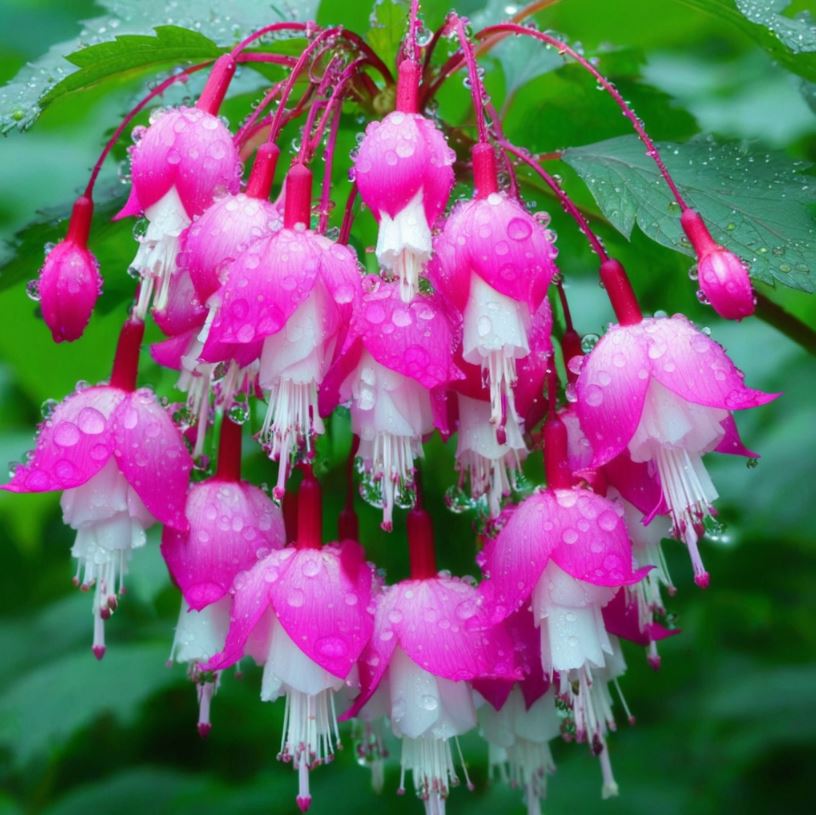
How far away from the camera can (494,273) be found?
3.36 ft

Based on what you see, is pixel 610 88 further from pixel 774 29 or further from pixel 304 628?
pixel 304 628

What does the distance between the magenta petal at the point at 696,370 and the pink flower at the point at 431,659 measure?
0.33 m

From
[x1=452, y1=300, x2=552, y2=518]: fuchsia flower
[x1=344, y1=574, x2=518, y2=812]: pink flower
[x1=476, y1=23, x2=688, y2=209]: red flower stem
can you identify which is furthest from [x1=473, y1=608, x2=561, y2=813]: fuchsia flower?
[x1=476, y1=23, x2=688, y2=209]: red flower stem

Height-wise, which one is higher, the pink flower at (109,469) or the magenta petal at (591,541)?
the magenta petal at (591,541)

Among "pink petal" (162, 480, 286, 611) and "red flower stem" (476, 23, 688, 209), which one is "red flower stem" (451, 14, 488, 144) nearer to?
"red flower stem" (476, 23, 688, 209)

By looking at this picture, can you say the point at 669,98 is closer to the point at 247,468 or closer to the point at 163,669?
the point at 247,468

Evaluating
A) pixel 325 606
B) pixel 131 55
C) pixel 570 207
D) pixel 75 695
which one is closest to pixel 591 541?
pixel 325 606

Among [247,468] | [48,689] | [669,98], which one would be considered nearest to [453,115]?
[669,98]

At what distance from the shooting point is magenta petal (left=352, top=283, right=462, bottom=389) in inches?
40.8

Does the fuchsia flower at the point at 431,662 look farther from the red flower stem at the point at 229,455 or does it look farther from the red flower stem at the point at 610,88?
the red flower stem at the point at 610,88

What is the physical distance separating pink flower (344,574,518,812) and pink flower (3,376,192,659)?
0.26m

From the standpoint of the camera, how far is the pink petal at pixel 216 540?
1167 mm

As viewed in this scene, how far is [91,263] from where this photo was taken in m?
1.23

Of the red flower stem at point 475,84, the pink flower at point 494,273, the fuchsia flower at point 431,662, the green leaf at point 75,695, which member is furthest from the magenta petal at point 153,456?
the green leaf at point 75,695
